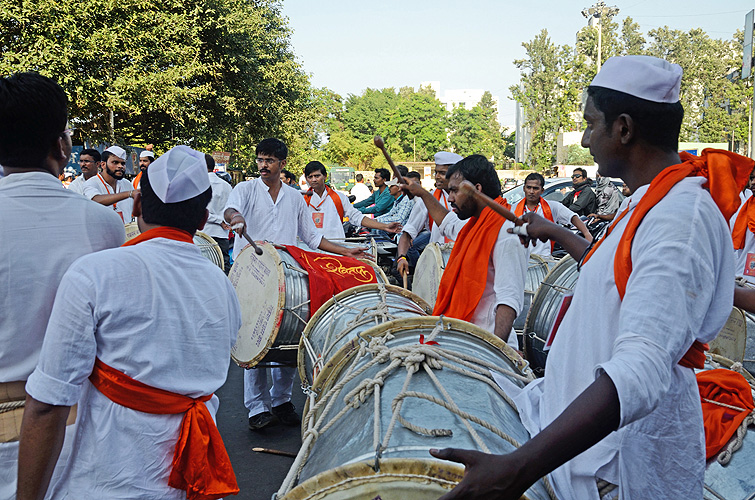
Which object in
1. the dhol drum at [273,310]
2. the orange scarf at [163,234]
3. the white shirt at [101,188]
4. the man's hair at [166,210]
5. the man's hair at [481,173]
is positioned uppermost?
the man's hair at [481,173]

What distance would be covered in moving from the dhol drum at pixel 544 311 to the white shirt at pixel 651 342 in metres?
2.63

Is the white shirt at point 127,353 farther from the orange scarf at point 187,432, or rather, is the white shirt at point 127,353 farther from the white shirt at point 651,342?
the white shirt at point 651,342

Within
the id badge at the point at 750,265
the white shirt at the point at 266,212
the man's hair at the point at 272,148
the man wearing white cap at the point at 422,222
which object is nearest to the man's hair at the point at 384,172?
the man wearing white cap at the point at 422,222

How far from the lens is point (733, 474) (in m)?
2.01

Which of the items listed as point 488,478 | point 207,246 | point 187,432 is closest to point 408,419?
point 488,478

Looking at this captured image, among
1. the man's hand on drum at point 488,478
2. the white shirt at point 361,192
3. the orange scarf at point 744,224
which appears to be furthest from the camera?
the white shirt at point 361,192

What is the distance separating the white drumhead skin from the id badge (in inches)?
166

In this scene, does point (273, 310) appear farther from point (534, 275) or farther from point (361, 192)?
point (361, 192)

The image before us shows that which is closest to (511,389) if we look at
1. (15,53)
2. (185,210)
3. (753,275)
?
(185,210)

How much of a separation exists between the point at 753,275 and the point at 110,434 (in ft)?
17.9

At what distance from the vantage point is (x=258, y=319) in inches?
175

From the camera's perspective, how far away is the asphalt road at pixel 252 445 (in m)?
3.96

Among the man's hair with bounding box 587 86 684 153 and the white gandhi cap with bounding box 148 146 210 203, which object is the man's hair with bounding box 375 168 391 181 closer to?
the white gandhi cap with bounding box 148 146 210 203

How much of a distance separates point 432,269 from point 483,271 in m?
1.74
